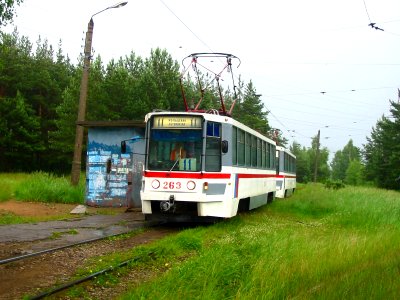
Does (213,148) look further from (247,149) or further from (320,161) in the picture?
(320,161)

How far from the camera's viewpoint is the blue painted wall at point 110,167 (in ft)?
61.0

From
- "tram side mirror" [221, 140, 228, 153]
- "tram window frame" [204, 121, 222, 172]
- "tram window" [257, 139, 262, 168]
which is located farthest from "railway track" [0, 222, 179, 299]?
"tram window" [257, 139, 262, 168]

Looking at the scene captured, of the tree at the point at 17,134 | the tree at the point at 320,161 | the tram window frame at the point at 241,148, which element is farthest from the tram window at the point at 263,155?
the tree at the point at 320,161

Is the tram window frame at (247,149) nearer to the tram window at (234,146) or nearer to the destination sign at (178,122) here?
the tram window at (234,146)

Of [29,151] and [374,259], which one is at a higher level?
[29,151]

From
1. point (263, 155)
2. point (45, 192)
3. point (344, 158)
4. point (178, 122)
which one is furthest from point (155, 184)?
point (344, 158)

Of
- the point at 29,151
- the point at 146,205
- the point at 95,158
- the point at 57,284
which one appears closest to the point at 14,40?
the point at 29,151

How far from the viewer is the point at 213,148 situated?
13164 millimetres

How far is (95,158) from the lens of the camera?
18875 mm

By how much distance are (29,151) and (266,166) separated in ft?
124

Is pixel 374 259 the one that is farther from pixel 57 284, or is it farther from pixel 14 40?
pixel 14 40

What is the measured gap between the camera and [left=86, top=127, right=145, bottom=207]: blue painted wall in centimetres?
1858

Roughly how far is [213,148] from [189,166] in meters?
0.80

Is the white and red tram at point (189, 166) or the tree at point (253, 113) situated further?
the tree at point (253, 113)
